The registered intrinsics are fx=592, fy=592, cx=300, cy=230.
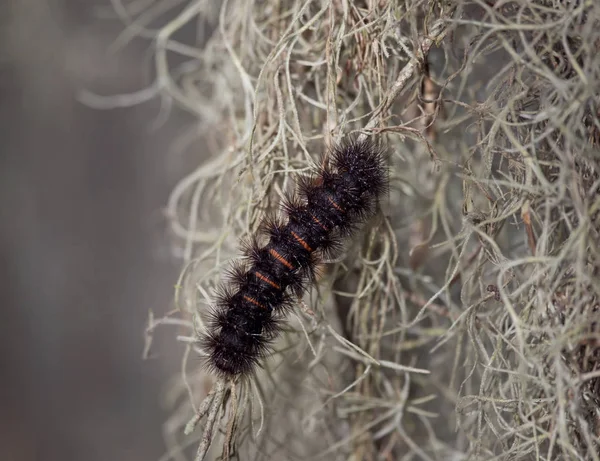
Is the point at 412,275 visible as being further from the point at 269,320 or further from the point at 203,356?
the point at 203,356

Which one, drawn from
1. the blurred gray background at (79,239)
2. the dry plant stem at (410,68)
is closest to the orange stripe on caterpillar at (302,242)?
the dry plant stem at (410,68)

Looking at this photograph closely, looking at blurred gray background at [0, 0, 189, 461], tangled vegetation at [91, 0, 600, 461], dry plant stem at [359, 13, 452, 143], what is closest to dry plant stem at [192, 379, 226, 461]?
tangled vegetation at [91, 0, 600, 461]

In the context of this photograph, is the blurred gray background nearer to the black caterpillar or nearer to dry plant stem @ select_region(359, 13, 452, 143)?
the black caterpillar

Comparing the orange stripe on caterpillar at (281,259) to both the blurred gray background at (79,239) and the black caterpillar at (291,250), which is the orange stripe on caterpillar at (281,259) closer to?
the black caterpillar at (291,250)

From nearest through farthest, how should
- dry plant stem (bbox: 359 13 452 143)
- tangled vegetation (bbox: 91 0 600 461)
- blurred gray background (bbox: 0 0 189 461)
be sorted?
tangled vegetation (bbox: 91 0 600 461) < dry plant stem (bbox: 359 13 452 143) < blurred gray background (bbox: 0 0 189 461)

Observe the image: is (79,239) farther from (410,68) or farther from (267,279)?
(410,68)

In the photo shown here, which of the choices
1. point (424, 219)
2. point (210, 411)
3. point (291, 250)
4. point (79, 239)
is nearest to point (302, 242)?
point (291, 250)
